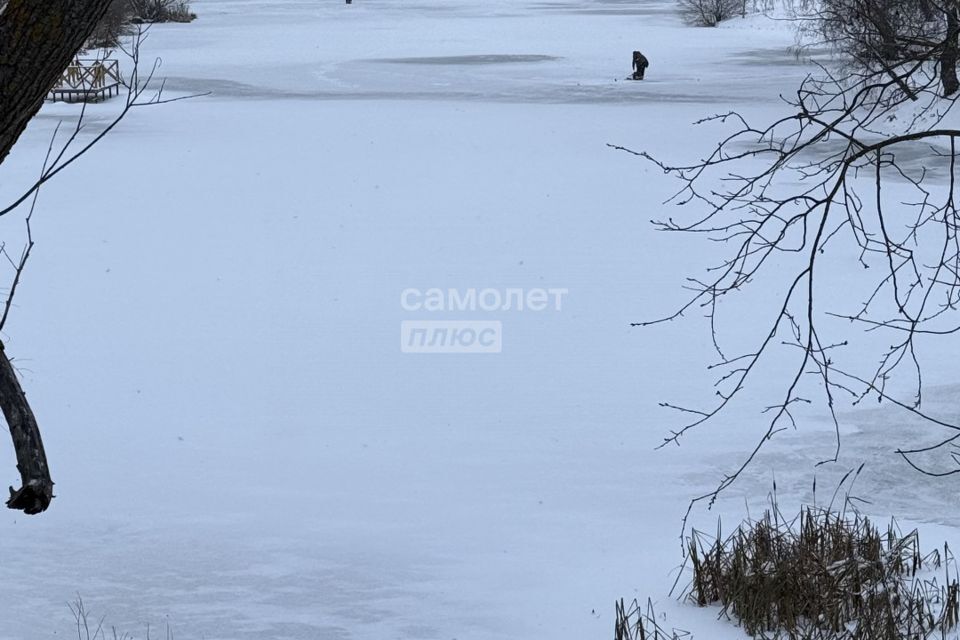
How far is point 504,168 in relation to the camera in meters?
17.8

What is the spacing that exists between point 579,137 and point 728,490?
13.1 metres

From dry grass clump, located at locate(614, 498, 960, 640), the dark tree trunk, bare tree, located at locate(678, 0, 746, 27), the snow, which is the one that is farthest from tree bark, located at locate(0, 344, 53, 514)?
bare tree, located at locate(678, 0, 746, 27)

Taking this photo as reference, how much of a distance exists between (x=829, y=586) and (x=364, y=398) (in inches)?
177

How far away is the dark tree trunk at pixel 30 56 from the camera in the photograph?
2.78m

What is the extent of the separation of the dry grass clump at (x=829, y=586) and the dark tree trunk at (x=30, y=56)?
142 inches

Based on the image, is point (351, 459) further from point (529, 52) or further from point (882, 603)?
point (529, 52)

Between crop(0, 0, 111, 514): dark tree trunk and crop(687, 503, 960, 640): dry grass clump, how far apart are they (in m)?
3.59

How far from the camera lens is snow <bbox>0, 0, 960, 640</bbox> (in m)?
6.70

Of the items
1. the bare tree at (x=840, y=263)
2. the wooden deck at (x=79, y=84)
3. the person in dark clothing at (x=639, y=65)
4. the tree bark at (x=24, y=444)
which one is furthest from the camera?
the person in dark clothing at (x=639, y=65)

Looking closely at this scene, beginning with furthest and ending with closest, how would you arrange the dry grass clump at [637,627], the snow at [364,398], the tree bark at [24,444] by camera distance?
the snow at [364,398] < the dry grass clump at [637,627] < the tree bark at [24,444]

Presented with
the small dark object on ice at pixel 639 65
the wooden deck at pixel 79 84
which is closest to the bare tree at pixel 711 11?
the small dark object on ice at pixel 639 65

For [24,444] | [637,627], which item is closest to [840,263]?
[637,627]

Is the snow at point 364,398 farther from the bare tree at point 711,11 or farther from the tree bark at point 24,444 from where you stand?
the bare tree at point 711,11

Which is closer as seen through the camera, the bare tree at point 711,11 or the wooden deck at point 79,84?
the wooden deck at point 79,84
